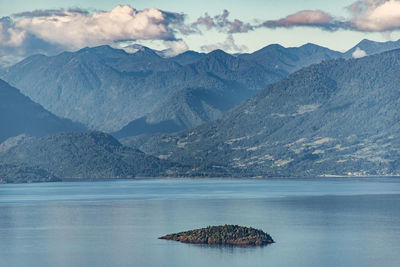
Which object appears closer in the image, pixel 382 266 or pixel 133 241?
pixel 382 266

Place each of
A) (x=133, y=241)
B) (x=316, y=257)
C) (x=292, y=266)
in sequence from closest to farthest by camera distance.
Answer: (x=292, y=266) → (x=316, y=257) → (x=133, y=241)

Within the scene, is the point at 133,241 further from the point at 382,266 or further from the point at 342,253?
the point at 382,266

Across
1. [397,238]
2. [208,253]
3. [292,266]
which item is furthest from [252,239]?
A: [397,238]

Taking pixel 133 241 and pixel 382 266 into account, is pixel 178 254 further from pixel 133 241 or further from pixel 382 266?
pixel 382 266

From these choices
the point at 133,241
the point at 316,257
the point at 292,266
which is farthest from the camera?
the point at 133,241

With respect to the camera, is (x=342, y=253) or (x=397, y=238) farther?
(x=397, y=238)

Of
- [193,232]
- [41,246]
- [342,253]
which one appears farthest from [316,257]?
[41,246]
